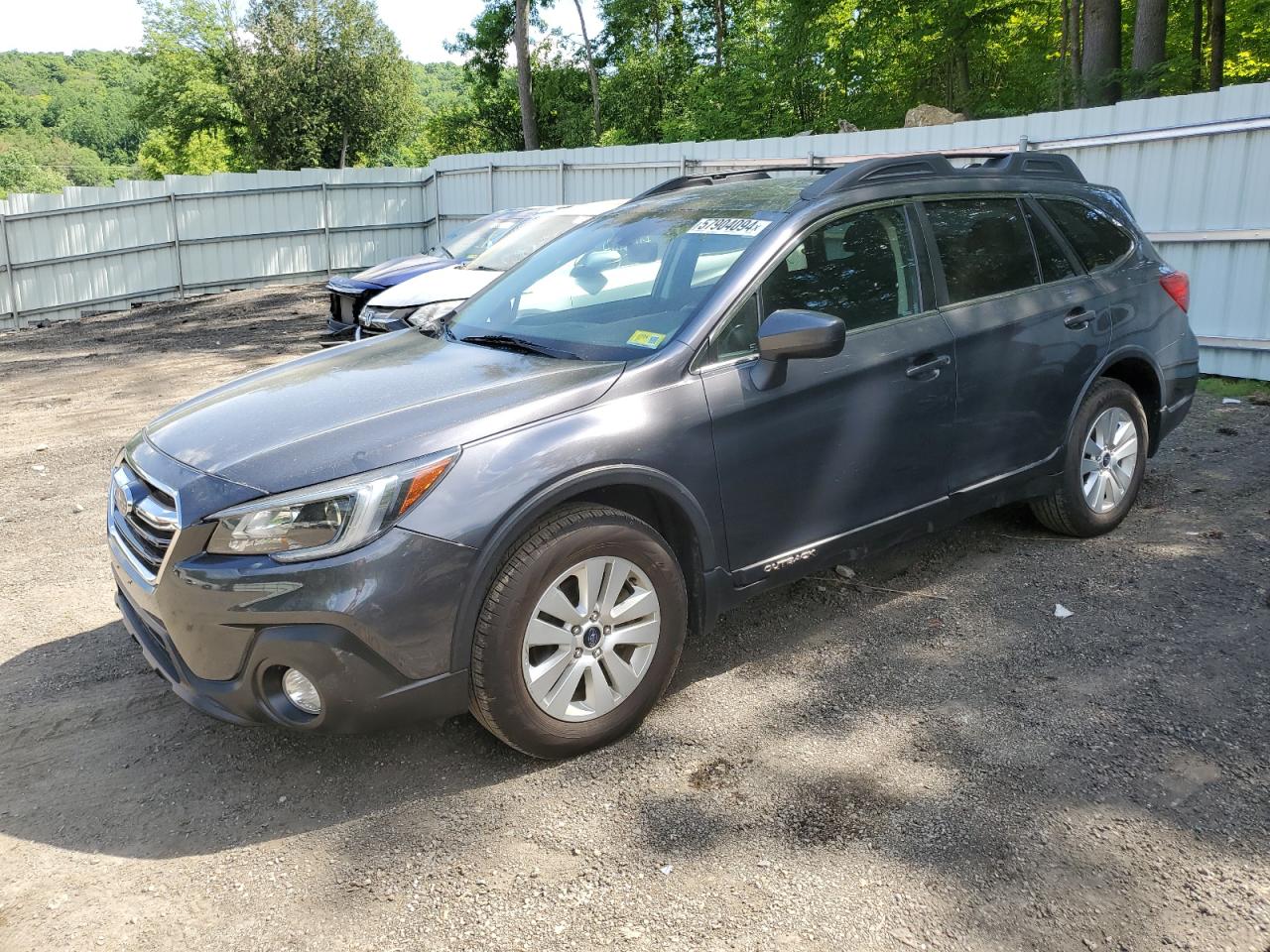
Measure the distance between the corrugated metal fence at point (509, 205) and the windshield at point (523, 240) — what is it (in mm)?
3141

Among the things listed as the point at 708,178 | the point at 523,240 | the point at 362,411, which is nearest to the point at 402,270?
the point at 523,240

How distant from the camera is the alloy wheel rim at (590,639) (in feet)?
10.6

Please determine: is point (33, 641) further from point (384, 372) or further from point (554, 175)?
point (554, 175)

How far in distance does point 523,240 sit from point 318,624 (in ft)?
28.8

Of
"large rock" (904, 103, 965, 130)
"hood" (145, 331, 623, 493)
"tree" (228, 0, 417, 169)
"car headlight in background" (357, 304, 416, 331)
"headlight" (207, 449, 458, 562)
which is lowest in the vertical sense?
"car headlight in background" (357, 304, 416, 331)

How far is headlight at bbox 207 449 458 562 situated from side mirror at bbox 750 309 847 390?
1.29 meters

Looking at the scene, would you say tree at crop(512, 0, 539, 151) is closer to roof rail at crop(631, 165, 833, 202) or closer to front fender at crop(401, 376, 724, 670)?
roof rail at crop(631, 165, 833, 202)

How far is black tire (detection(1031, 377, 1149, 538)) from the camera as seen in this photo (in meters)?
4.87

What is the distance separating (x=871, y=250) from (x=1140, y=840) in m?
2.31

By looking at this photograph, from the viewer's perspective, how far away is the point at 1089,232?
16.6 ft

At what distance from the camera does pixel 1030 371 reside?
15.1 ft

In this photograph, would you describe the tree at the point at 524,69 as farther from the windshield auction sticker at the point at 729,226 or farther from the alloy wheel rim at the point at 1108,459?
A: the windshield auction sticker at the point at 729,226

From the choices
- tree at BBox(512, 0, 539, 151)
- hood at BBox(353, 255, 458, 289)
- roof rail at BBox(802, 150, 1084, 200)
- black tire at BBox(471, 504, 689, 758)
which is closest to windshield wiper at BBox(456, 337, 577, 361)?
black tire at BBox(471, 504, 689, 758)

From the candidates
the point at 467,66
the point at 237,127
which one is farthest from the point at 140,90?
the point at 467,66
